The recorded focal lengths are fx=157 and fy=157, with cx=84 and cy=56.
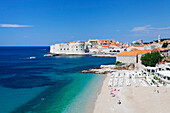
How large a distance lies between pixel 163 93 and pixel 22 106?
52.3ft

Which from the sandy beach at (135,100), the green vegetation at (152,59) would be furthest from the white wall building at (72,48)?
the sandy beach at (135,100)

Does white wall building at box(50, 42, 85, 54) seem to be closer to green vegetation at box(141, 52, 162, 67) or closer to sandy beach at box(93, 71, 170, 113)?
green vegetation at box(141, 52, 162, 67)

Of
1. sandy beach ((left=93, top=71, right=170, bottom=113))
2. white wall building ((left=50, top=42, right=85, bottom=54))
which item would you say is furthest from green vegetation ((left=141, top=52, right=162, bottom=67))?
white wall building ((left=50, top=42, right=85, bottom=54))

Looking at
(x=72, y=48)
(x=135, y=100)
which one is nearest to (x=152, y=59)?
(x=135, y=100)

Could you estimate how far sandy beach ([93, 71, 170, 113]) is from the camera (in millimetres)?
14523

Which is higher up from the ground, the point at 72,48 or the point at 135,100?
the point at 72,48

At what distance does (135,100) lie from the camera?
656 inches

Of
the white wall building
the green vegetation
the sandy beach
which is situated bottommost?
the sandy beach

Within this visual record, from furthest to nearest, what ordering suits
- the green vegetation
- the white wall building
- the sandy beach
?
the white wall building → the green vegetation → the sandy beach

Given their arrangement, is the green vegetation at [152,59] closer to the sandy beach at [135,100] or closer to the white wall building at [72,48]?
the sandy beach at [135,100]

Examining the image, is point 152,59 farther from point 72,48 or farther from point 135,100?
point 72,48

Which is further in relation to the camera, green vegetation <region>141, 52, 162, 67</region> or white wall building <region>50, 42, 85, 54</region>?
white wall building <region>50, 42, 85, 54</region>

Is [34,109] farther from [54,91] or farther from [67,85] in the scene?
[67,85]

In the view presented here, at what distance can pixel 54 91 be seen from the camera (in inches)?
876
